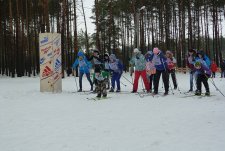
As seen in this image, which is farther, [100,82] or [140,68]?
[140,68]

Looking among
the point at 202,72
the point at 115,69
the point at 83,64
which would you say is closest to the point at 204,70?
the point at 202,72

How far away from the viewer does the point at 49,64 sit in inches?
550

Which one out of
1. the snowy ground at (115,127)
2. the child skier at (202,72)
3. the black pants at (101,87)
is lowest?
the snowy ground at (115,127)

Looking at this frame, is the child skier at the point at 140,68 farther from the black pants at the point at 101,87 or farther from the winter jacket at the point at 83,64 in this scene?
the black pants at the point at 101,87

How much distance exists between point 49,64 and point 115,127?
8.39m

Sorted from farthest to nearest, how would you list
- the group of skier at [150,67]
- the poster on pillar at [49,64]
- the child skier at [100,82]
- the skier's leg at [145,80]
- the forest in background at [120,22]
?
the forest in background at [120,22], the poster on pillar at [49,64], the skier's leg at [145,80], the group of skier at [150,67], the child skier at [100,82]

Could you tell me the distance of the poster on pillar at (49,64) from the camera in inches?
548

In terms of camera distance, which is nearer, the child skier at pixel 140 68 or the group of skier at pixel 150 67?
the group of skier at pixel 150 67

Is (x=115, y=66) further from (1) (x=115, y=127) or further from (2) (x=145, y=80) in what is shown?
(1) (x=115, y=127)

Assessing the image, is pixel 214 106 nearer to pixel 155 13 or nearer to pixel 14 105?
pixel 14 105

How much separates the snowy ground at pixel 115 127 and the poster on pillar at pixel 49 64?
4634mm

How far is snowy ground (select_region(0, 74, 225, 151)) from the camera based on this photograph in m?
4.89

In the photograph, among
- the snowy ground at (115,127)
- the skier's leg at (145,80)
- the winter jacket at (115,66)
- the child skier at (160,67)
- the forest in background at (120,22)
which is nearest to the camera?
the snowy ground at (115,127)

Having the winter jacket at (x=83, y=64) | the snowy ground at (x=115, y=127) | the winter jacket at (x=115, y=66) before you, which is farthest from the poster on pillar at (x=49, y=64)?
the snowy ground at (x=115, y=127)
